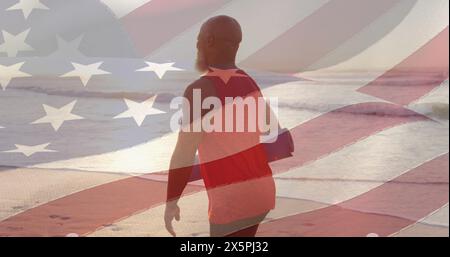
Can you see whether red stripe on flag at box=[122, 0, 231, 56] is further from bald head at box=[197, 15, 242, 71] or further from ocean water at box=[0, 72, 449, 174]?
bald head at box=[197, 15, 242, 71]

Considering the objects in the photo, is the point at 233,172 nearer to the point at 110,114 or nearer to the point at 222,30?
the point at 222,30

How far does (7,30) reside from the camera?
1.64 meters

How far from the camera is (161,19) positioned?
66.3 inches

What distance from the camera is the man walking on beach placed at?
45.4 inches

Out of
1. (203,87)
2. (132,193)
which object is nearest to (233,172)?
(203,87)

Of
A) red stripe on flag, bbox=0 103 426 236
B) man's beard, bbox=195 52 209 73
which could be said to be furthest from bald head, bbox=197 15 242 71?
red stripe on flag, bbox=0 103 426 236

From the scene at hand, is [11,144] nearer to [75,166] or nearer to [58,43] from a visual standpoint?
[75,166]

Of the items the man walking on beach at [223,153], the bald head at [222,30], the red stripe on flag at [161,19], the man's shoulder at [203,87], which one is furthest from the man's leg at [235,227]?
the red stripe on flag at [161,19]

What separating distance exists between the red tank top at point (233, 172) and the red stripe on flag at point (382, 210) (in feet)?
1.67

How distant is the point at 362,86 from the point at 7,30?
1.12m

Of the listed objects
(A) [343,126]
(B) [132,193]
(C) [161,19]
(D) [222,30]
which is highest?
(C) [161,19]

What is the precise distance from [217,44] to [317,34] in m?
0.63

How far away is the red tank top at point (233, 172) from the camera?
3.79 ft
